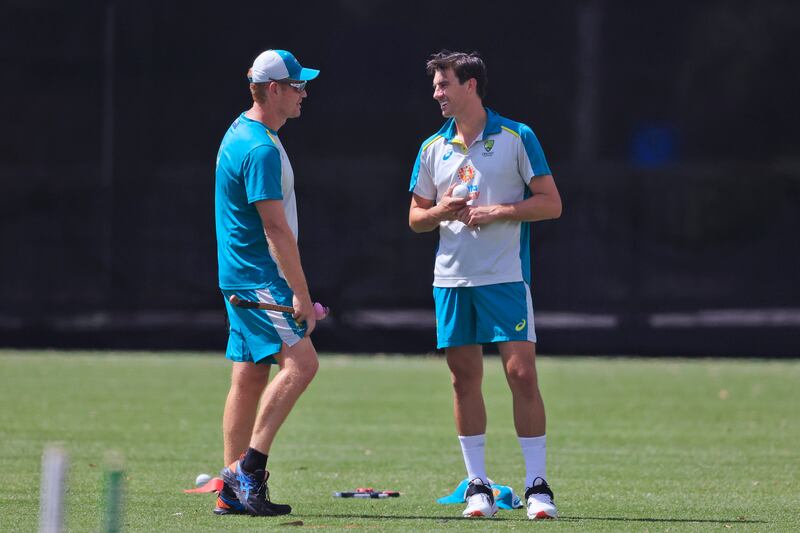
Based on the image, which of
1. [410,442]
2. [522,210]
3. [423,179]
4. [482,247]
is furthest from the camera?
[410,442]

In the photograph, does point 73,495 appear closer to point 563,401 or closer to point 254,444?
point 254,444

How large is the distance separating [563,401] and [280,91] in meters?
6.60

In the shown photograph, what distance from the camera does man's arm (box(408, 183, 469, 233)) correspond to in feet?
24.2

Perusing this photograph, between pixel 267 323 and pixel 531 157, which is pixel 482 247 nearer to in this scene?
pixel 531 157

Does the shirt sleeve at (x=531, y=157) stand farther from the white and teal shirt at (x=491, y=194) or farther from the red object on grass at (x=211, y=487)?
the red object on grass at (x=211, y=487)

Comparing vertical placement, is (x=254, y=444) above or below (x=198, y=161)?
below

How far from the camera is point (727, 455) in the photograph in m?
9.78

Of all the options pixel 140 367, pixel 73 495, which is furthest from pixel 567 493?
pixel 140 367

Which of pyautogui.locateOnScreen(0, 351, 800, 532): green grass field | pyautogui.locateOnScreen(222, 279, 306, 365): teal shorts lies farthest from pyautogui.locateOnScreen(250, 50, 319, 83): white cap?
pyautogui.locateOnScreen(0, 351, 800, 532): green grass field

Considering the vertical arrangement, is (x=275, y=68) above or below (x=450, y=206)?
above

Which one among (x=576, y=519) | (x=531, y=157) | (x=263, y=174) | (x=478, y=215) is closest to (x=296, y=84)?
(x=263, y=174)

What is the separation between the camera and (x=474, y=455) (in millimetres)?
7480

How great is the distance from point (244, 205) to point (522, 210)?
1304 mm

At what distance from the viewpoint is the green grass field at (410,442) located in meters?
7.16
